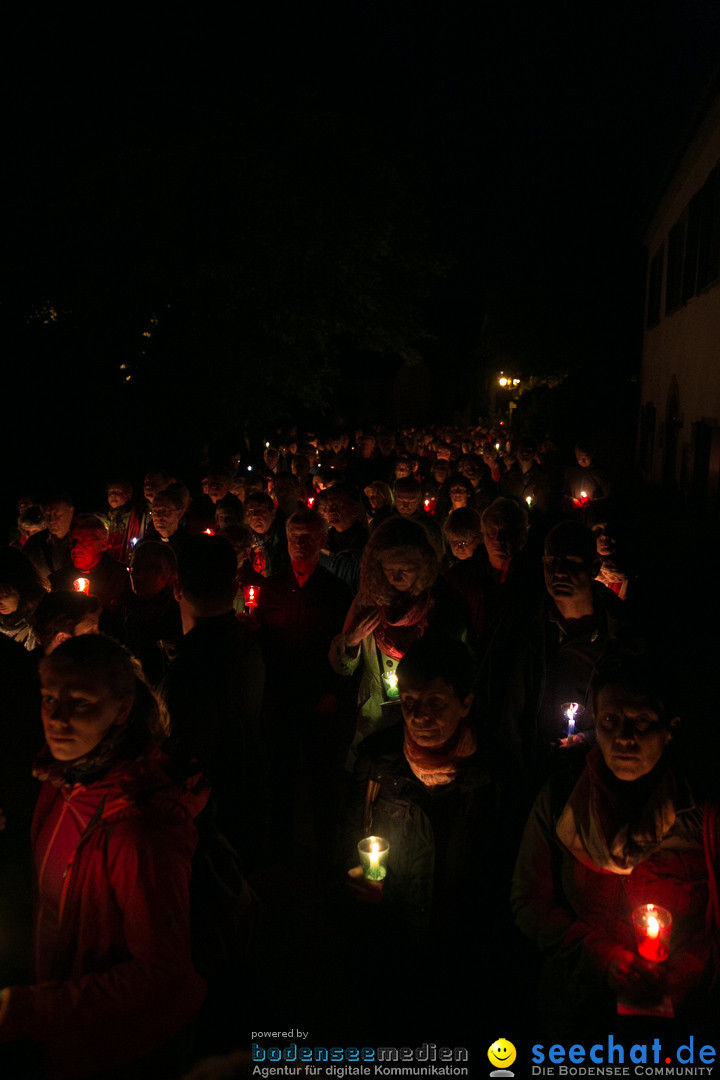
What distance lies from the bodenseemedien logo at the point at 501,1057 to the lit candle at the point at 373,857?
760 millimetres

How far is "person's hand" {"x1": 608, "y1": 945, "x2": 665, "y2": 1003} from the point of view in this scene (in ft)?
7.52

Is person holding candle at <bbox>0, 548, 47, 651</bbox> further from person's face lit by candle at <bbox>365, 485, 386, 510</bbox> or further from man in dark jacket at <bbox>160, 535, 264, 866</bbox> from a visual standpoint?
person's face lit by candle at <bbox>365, 485, 386, 510</bbox>

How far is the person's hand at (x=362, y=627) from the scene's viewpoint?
414cm

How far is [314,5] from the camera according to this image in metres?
19.3

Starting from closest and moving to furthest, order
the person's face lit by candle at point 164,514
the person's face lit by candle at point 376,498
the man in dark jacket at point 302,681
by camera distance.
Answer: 1. the man in dark jacket at point 302,681
2. the person's face lit by candle at point 164,514
3. the person's face lit by candle at point 376,498

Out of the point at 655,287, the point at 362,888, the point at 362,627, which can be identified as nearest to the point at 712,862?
the point at 362,888

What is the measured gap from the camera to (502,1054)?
9.73ft

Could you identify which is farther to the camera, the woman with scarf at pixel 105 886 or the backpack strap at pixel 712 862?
the backpack strap at pixel 712 862

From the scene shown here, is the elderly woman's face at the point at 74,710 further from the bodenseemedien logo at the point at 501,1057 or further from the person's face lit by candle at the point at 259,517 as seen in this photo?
the person's face lit by candle at the point at 259,517

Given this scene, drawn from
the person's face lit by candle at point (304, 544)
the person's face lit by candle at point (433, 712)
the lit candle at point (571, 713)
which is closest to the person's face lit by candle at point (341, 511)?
the person's face lit by candle at point (304, 544)

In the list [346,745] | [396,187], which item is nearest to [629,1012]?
[346,745]

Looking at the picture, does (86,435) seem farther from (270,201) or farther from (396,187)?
(396,187)

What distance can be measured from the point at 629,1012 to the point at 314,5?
21552mm

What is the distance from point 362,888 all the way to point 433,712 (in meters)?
0.61
